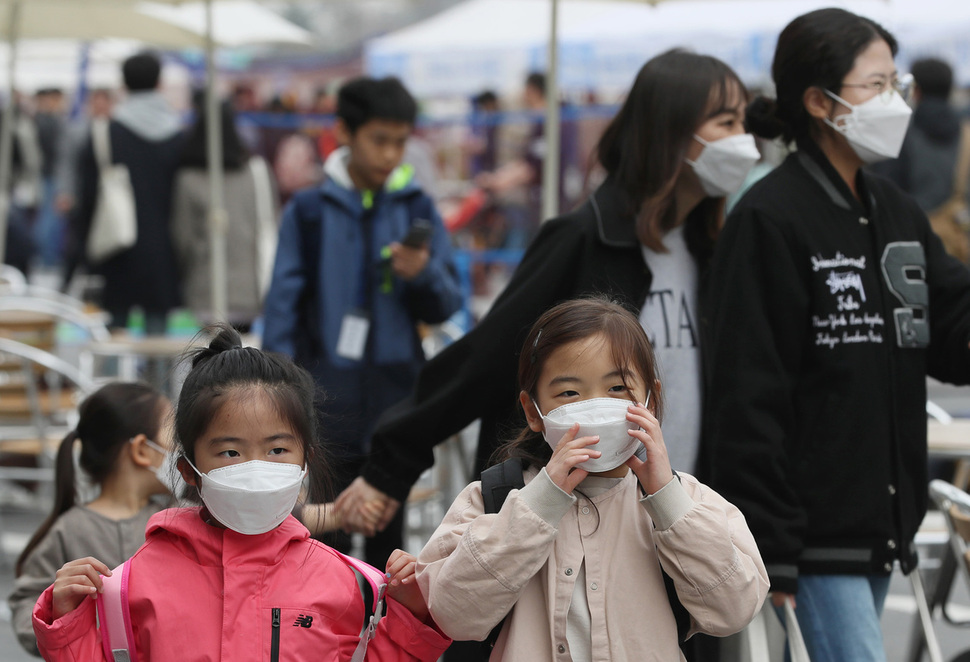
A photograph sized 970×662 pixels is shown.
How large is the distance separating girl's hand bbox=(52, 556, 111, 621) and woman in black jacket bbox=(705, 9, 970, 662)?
1.26m

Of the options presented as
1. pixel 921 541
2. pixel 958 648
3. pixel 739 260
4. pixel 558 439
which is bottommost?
pixel 958 648

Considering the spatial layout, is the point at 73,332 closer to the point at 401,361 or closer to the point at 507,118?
the point at 507,118

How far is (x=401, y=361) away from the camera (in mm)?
4035

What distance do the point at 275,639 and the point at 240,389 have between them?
44 cm

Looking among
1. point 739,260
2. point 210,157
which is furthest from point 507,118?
point 739,260

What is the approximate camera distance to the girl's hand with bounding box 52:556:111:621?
202 centimetres

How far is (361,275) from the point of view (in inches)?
159

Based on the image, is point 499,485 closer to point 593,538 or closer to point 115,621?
point 593,538

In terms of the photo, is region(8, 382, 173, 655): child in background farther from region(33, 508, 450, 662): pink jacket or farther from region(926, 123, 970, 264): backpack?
region(926, 123, 970, 264): backpack

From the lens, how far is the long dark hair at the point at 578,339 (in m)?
2.13

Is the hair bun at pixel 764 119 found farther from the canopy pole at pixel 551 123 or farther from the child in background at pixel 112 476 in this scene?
the canopy pole at pixel 551 123

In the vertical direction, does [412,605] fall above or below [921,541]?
above

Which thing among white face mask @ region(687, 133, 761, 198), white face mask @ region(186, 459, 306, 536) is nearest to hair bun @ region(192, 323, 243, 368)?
white face mask @ region(186, 459, 306, 536)

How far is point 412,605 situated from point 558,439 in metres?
0.41
